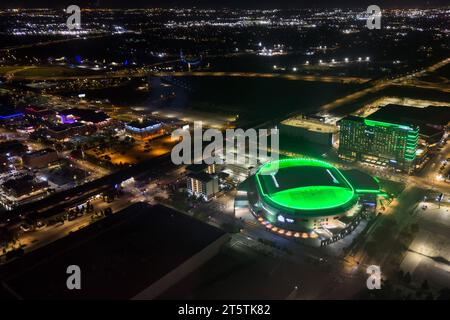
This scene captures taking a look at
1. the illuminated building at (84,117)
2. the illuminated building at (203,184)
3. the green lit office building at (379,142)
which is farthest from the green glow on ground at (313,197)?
the illuminated building at (84,117)

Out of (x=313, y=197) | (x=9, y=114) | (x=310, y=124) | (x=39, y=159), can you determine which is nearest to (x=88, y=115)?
(x=9, y=114)

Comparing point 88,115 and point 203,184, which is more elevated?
point 88,115

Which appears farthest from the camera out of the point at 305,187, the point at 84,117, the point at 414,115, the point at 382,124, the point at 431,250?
the point at 84,117

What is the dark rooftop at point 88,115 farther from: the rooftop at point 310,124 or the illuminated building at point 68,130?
the rooftop at point 310,124

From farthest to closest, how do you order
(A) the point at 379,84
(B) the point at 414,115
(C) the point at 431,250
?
(A) the point at 379,84
(B) the point at 414,115
(C) the point at 431,250

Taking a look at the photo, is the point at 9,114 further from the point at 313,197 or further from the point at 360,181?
the point at 360,181

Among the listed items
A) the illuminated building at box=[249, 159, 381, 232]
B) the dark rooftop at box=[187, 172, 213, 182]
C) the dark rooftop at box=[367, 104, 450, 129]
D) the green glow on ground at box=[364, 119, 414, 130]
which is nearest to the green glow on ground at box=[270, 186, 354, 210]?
the illuminated building at box=[249, 159, 381, 232]

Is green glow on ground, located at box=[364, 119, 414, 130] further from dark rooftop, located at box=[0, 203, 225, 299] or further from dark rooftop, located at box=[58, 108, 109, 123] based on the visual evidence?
dark rooftop, located at box=[58, 108, 109, 123]
